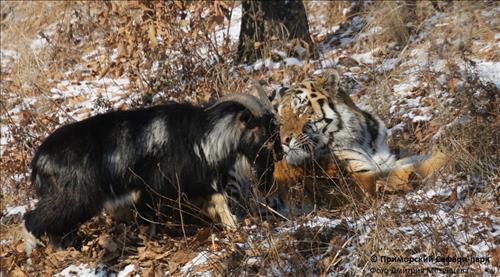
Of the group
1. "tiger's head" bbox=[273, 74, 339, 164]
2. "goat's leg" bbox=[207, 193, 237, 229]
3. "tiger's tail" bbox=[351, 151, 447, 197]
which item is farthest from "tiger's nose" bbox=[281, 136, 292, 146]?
"goat's leg" bbox=[207, 193, 237, 229]

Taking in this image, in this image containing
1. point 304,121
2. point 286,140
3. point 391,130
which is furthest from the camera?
point 391,130

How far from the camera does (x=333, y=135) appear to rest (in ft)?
20.6

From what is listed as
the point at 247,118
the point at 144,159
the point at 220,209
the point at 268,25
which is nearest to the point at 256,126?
the point at 247,118

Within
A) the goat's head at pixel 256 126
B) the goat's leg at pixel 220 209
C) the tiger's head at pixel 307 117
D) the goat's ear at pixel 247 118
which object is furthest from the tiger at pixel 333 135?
the goat's leg at pixel 220 209

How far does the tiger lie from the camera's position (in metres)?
6.07

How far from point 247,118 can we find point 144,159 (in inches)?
36.4

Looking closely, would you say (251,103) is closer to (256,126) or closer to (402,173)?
(256,126)

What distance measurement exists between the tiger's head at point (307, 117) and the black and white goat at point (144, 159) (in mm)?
554

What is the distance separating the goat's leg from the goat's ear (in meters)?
0.64

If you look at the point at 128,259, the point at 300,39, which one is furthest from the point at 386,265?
the point at 300,39

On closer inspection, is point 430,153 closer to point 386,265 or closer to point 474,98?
point 474,98

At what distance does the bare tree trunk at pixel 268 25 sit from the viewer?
835cm

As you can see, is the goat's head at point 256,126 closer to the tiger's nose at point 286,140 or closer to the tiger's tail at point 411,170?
the tiger's nose at point 286,140

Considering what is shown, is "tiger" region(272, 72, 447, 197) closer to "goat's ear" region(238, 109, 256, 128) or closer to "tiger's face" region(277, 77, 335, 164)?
"tiger's face" region(277, 77, 335, 164)
